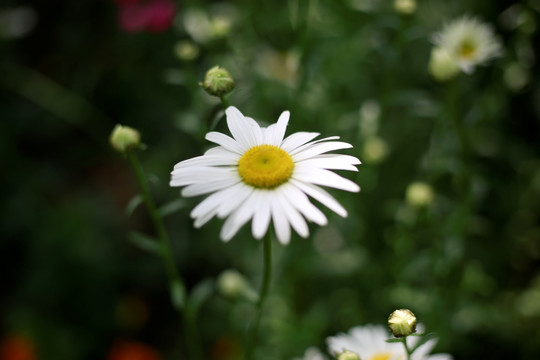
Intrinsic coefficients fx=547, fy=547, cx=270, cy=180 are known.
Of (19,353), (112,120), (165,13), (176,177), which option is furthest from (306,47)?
(19,353)

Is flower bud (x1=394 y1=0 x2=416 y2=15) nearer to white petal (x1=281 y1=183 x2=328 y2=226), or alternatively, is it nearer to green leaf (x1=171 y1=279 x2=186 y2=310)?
white petal (x1=281 y1=183 x2=328 y2=226)

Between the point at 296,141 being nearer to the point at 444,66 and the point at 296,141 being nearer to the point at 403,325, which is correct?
the point at 403,325

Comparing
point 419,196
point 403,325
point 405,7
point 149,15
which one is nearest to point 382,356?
point 403,325

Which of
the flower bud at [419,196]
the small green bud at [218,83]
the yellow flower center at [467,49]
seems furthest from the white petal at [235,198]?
the yellow flower center at [467,49]

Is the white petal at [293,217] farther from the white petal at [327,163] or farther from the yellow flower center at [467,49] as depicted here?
the yellow flower center at [467,49]

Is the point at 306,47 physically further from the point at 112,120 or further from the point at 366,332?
the point at 112,120

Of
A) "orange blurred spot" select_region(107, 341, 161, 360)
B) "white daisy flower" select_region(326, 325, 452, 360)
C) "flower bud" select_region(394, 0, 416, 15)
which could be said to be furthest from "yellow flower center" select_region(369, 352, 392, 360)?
"orange blurred spot" select_region(107, 341, 161, 360)
